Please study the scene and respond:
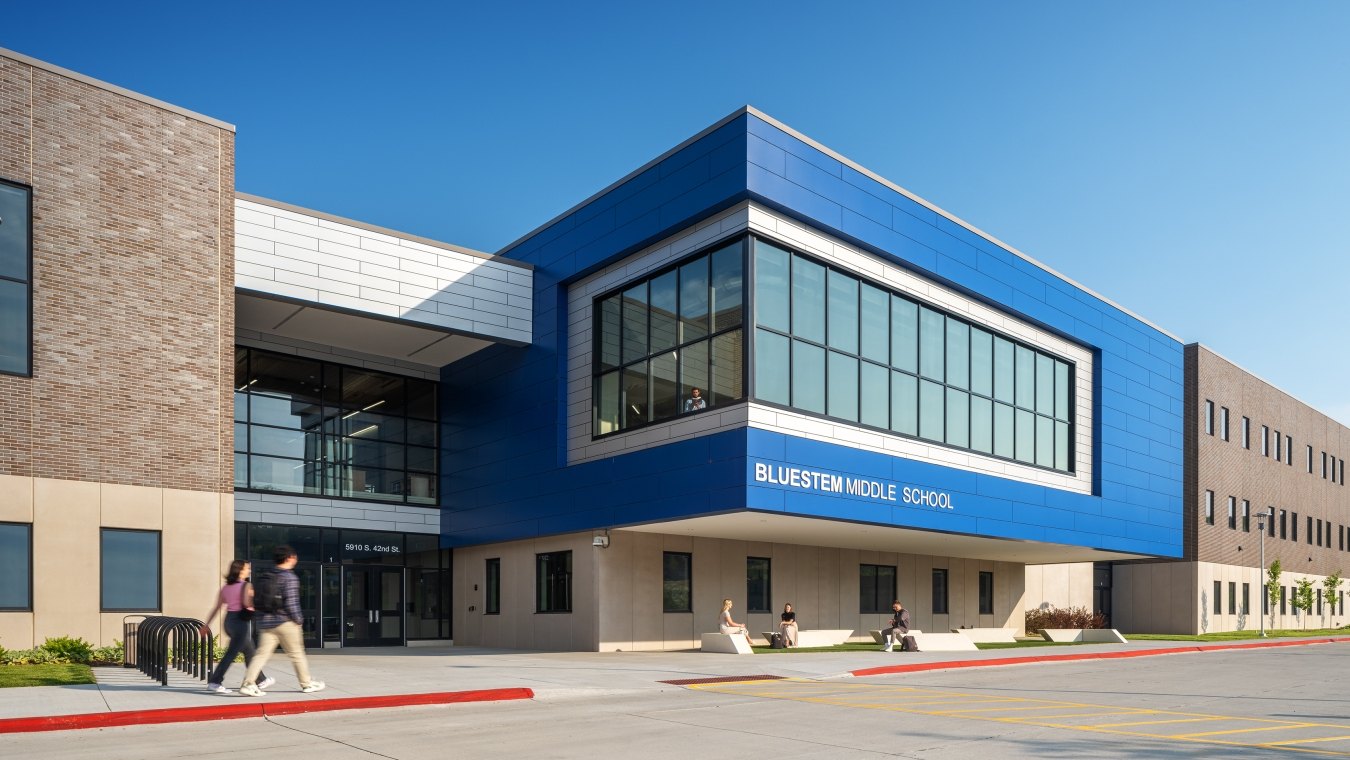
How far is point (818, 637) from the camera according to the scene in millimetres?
28812

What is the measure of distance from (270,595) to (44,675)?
17.5ft

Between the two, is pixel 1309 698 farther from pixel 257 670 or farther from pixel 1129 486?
pixel 1129 486

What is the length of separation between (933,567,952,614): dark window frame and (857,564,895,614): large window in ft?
8.98

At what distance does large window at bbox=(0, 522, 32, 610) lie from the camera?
19.7 metres

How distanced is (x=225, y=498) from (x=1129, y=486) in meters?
27.0

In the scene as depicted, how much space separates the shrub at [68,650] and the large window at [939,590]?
983 inches

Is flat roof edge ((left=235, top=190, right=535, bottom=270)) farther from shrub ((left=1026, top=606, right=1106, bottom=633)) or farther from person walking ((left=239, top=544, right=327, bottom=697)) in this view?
shrub ((left=1026, top=606, right=1106, bottom=633))

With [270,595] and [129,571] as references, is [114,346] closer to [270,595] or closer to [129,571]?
[129,571]

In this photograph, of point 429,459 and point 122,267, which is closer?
point 122,267

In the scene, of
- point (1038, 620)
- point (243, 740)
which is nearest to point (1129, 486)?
point (1038, 620)

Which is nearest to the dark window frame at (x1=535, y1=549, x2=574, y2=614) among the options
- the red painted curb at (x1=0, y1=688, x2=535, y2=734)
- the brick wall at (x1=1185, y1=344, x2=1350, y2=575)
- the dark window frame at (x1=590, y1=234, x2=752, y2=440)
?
the dark window frame at (x1=590, y1=234, x2=752, y2=440)

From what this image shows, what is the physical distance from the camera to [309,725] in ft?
39.3

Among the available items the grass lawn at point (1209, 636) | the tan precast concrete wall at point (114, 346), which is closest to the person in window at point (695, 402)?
the tan precast concrete wall at point (114, 346)

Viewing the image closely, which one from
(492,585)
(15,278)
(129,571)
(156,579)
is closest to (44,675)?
(129,571)
